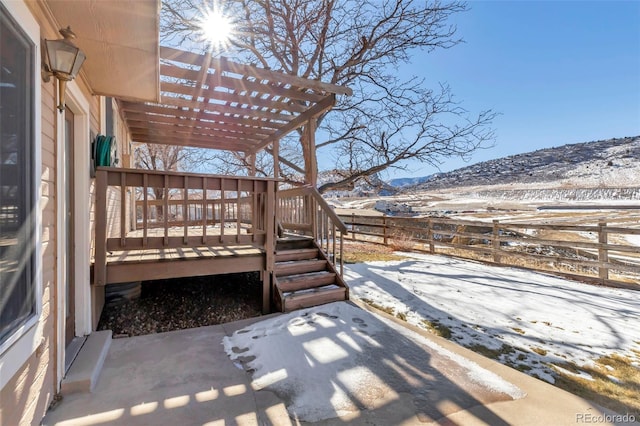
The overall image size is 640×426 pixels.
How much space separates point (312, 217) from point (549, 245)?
Result: 5212 millimetres

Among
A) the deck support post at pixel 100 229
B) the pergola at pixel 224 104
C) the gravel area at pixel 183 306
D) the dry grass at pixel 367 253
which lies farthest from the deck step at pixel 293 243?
the deck support post at pixel 100 229

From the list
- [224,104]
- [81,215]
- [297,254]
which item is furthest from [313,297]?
[224,104]

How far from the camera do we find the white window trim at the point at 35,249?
4.33 ft

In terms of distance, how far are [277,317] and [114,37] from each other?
3.00 meters

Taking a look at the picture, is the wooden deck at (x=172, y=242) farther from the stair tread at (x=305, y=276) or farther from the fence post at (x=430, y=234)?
the fence post at (x=430, y=234)

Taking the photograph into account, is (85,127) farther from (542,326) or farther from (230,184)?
(542,326)

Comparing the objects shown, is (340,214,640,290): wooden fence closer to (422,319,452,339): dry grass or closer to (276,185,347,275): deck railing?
(276,185,347,275): deck railing

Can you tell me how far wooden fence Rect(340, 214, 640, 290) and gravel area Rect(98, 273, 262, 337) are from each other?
16.6 feet

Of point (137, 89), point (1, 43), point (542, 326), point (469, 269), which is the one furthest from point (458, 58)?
point (1, 43)

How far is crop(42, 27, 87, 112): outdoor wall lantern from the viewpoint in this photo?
175 cm

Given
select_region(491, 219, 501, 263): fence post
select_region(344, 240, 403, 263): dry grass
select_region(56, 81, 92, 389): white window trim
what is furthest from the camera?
select_region(344, 240, 403, 263): dry grass

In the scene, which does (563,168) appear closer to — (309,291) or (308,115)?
(308,115)

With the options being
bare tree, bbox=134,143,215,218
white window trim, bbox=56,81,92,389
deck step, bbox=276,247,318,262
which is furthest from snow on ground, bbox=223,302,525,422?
bare tree, bbox=134,143,215,218

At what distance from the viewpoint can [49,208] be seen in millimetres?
1860
